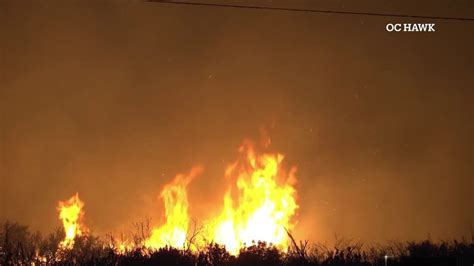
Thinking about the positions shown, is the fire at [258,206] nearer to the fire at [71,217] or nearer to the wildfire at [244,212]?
the wildfire at [244,212]

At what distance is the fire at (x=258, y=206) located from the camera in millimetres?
19750

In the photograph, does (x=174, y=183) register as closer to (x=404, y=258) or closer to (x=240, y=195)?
(x=240, y=195)

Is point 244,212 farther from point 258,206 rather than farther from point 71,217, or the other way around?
point 71,217

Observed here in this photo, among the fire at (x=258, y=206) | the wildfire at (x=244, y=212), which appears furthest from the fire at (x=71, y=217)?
the fire at (x=258, y=206)

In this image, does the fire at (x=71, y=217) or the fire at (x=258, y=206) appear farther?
the fire at (x=71, y=217)

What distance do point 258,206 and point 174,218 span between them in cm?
363

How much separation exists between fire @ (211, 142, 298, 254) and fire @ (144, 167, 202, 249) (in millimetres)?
1328

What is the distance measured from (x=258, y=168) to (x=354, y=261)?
13.1 metres

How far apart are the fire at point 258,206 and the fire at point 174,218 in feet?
4.36

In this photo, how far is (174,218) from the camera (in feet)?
72.0

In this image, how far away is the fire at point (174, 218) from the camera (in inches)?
731

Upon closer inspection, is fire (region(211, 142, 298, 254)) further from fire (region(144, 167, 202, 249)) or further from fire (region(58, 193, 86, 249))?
fire (region(58, 193, 86, 249))

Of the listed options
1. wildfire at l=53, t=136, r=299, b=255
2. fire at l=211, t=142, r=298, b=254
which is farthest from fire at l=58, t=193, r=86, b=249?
fire at l=211, t=142, r=298, b=254

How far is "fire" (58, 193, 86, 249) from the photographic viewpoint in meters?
24.4
